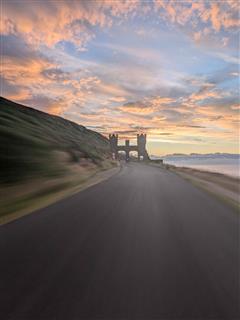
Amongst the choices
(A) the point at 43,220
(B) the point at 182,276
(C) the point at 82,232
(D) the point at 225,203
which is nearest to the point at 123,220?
(C) the point at 82,232

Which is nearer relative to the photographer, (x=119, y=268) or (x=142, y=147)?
(x=119, y=268)

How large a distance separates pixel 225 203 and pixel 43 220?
380 inches

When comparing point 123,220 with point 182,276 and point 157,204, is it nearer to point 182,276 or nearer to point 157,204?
point 157,204

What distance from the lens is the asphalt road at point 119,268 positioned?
402 centimetres

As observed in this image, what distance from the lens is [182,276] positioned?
5109mm

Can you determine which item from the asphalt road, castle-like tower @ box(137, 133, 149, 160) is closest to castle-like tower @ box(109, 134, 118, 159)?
castle-like tower @ box(137, 133, 149, 160)

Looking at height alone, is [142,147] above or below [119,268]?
above

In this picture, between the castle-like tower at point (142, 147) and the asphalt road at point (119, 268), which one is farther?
the castle-like tower at point (142, 147)

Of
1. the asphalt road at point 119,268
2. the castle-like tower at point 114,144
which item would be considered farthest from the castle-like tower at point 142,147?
the asphalt road at point 119,268

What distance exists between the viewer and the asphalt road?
158 inches

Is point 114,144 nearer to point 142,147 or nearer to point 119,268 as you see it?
point 142,147

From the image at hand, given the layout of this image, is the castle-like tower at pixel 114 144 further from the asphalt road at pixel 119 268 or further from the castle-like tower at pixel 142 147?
the asphalt road at pixel 119 268

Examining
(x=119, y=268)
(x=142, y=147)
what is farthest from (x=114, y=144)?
(x=119, y=268)

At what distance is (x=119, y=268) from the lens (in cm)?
A: 544
